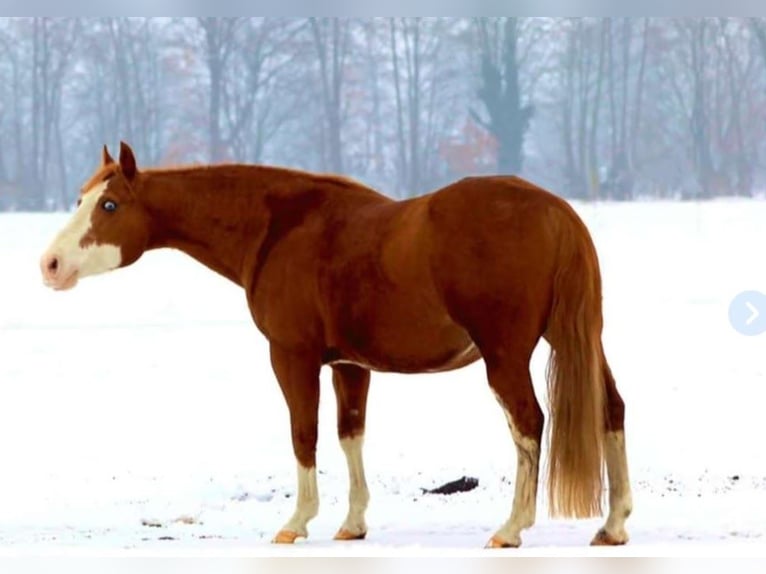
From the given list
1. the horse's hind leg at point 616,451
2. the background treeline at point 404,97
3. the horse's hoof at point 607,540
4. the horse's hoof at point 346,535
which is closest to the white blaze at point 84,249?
the background treeline at point 404,97

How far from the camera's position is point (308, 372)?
9.95ft

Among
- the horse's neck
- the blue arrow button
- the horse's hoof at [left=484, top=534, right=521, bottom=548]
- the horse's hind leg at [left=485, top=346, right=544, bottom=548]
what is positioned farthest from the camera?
the blue arrow button

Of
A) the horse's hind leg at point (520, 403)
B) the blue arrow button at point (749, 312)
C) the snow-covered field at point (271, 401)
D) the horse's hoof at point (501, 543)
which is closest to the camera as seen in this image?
the horse's hind leg at point (520, 403)

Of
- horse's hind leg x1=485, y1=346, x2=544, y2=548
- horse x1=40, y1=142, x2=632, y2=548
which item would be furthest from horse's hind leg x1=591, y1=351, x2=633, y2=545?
horse's hind leg x1=485, y1=346, x2=544, y2=548

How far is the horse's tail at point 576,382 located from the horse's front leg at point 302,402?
1.69 ft

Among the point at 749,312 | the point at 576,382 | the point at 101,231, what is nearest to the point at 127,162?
the point at 101,231

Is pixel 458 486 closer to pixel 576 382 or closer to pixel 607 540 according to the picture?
pixel 607 540

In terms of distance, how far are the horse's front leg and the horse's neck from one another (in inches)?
9.6

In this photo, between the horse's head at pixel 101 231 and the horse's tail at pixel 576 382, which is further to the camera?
the horse's head at pixel 101 231

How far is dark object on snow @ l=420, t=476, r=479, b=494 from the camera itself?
3494 mm

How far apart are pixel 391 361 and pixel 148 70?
1199mm

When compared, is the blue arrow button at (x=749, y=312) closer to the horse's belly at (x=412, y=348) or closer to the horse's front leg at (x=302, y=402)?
the horse's belly at (x=412, y=348)

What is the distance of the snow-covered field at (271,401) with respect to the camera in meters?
3.49

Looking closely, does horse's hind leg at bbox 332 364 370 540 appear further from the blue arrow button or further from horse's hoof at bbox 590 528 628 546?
the blue arrow button
